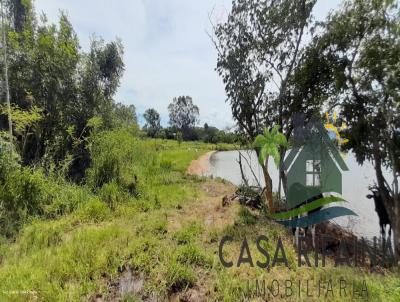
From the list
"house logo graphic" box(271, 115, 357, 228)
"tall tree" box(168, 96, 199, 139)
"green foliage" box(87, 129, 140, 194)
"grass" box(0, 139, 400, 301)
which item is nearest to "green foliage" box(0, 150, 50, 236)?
"grass" box(0, 139, 400, 301)

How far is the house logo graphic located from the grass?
494 mm

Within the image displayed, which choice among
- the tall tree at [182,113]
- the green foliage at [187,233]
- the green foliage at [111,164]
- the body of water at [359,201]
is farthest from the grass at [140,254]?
the tall tree at [182,113]

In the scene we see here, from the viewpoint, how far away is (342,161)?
3770 millimetres

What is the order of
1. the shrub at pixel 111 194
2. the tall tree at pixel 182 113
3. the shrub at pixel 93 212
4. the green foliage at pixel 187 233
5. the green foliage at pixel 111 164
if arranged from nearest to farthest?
the green foliage at pixel 187 233, the shrub at pixel 93 212, the shrub at pixel 111 194, the green foliage at pixel 111 164, the tall tree at pixel 182 113

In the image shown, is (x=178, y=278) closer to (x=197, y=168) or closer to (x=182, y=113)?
(x=197, y=168)

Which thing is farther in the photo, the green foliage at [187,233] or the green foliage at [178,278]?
the green foliage at [187,233]

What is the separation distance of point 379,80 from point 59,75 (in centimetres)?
741

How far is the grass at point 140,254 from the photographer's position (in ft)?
7.14

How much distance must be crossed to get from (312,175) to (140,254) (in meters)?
3.01

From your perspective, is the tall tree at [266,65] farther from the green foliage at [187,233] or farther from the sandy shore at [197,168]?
the sandy shore at [197,168]

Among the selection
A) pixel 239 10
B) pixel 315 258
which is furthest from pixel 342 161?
pixel 239 10

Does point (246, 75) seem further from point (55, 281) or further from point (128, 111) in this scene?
point (128, 111)

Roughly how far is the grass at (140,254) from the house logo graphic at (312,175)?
49 centimetres

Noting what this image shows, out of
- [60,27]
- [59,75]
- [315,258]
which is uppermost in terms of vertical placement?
[60,27]
